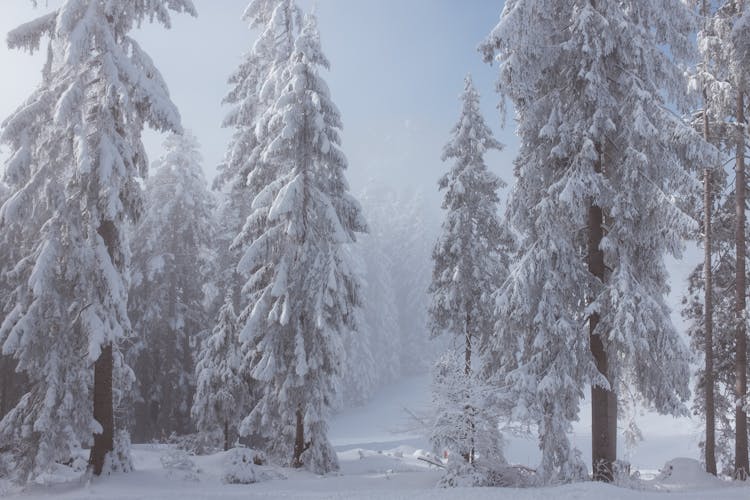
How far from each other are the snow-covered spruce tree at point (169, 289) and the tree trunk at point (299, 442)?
509 inches

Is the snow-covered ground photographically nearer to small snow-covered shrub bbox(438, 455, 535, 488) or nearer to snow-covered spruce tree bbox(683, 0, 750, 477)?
small snow-covered shrub bbox(438, 455, 535, 488)

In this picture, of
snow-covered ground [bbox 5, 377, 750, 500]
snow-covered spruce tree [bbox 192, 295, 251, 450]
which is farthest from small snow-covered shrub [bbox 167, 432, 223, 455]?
snow-covered ground [bbox 5, 377, 750, 500]

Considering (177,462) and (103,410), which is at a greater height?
(103,410)

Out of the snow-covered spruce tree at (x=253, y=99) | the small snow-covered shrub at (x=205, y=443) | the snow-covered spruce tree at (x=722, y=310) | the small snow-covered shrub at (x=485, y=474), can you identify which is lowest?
the small snow-covered shrub at (x=205, y=443)

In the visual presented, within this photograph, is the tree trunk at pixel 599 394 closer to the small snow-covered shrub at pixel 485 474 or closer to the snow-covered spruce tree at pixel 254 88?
the small snow-covered shrub at pixel 485 474

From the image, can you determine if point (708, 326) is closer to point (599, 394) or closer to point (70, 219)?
point (599, 394)

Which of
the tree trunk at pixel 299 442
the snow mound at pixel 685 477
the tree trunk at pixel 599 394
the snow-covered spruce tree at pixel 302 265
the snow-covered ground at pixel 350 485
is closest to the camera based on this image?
the snow-covered ground at pixel 350 485

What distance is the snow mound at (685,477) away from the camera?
12.7 meters

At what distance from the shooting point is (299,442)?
17453mm

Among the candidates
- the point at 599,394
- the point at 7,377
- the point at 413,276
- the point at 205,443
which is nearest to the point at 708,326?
the point at 599,394

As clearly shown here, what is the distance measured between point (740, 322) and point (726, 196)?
12.4 ft

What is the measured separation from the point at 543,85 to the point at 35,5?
12353mm

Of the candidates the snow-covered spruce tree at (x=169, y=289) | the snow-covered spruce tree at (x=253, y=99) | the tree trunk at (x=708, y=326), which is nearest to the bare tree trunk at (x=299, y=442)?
the snow-covered spruce tree at (x=253, y=99)

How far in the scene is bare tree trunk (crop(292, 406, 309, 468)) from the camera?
1712 cm
